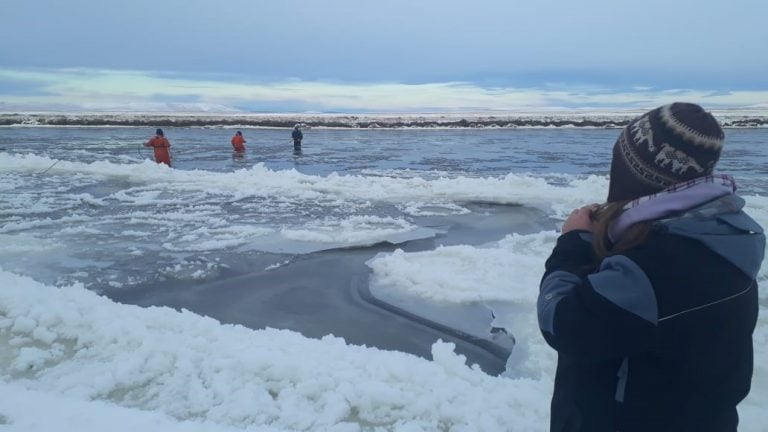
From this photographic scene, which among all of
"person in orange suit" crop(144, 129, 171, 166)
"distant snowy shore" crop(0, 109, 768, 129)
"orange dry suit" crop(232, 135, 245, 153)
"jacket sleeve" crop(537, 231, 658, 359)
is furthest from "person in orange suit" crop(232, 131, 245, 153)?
"distant snowy shore" crop(0, 109, 768, 129)

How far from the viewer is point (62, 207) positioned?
1108 cm

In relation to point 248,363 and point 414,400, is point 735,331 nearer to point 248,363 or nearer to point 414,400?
point 414,400

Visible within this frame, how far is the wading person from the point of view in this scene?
145cm

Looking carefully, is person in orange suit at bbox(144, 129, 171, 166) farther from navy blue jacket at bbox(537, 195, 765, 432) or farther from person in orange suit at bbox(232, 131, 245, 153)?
navy blue jacket at bbox(537, 195, 765, 432)

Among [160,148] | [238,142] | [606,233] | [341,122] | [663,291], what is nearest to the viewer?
[663,291]

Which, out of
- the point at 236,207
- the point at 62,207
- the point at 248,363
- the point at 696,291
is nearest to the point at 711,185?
the point at 696,291

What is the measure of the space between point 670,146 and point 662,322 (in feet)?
1.58

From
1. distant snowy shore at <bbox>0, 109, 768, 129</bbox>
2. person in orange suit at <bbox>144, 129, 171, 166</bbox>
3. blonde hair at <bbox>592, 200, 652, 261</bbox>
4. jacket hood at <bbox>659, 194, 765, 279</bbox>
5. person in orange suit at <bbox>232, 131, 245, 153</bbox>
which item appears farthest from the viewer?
distant snowy shore at <bbox>0, 109, 768, 129</bbox>

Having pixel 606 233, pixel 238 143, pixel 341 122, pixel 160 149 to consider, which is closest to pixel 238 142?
pixel 238 143

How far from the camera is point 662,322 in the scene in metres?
1.46

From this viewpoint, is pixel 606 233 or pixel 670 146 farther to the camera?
pixel 606 233

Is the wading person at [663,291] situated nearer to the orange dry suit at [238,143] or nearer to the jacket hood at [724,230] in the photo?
the jacket hood at [724,230]

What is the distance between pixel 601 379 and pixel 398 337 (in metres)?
3.53

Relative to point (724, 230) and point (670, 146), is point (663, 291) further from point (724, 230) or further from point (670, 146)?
point (670, 146)
